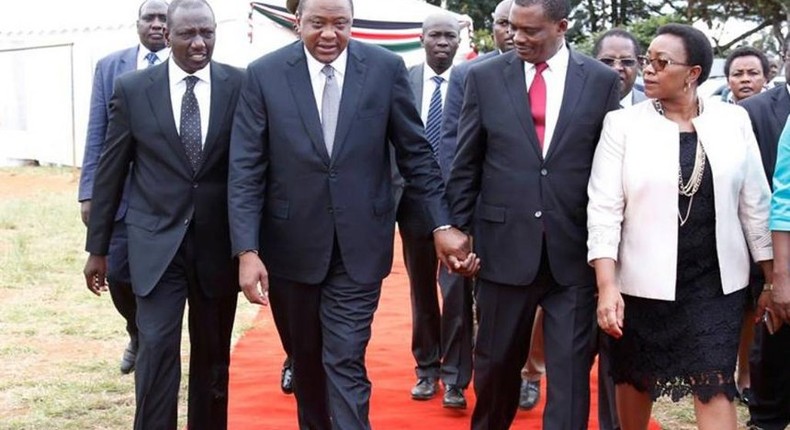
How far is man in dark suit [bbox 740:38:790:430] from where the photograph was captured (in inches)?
259

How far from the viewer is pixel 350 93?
561 cm

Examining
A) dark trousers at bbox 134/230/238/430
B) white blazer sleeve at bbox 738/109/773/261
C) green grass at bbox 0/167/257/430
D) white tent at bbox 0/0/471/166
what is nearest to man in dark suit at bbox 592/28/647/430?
white blazer sleeve at bbox 738/109/773/261

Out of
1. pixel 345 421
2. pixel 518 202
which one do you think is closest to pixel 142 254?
pixel 345 421

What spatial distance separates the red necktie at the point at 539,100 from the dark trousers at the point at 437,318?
1.97m

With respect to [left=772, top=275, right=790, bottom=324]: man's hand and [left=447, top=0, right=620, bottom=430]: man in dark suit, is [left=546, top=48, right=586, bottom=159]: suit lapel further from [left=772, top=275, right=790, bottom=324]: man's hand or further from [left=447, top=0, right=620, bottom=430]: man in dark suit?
[left=772, top=275, right=790, bottom=324]: man's hand

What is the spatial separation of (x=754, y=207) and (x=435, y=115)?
2931 mm

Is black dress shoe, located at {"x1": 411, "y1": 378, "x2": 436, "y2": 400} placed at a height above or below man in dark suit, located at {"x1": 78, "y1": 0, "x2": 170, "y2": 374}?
below

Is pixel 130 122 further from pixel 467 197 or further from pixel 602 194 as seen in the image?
pixel 602 194

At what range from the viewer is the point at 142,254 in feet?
18.7

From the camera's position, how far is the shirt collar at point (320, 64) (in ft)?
18.6

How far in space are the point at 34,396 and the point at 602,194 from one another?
13.2 feet

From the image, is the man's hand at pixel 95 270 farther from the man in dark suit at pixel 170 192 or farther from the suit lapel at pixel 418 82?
the suit lapel at pixel 418 82

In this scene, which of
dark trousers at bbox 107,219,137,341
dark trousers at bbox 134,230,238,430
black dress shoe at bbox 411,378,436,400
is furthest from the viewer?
black dress shoe at bbox 411,378,436,400

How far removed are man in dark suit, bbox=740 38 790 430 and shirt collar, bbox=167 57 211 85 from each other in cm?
284
